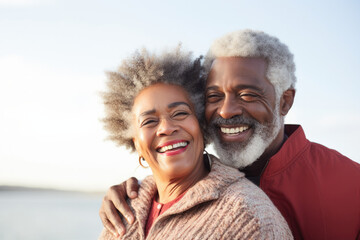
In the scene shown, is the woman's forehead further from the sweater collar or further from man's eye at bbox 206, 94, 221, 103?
the sweater collar

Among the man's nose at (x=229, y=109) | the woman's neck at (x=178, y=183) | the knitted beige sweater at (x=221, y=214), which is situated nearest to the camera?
the knitted beige sweater at (x=221, y=214)

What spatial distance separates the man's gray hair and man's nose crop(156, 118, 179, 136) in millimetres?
689

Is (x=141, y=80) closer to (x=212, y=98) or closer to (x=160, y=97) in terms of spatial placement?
(x=160, y=97)

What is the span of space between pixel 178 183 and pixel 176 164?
0.19m

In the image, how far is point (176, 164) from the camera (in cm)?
293

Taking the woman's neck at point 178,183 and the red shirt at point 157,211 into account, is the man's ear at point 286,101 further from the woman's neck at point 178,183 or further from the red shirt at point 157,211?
the red shirt at point 157,211

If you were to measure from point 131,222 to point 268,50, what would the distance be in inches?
65.0

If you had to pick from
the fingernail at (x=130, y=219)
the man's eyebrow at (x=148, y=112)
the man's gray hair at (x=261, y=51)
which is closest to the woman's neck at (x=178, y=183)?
the fingernail at (x=130, y=219)

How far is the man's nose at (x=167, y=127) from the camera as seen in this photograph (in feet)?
9.52

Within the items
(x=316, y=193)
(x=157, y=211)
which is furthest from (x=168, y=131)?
(x=316, y=193)

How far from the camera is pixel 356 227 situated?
3.04 metres

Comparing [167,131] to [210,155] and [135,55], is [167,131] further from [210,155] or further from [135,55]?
[135,55]

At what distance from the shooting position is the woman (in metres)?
2.47

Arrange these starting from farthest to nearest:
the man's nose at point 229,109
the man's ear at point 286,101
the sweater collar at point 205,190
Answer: the man's ear at point 286,101
the man's nose at point 229,109
the sweater collar at point 205,190
